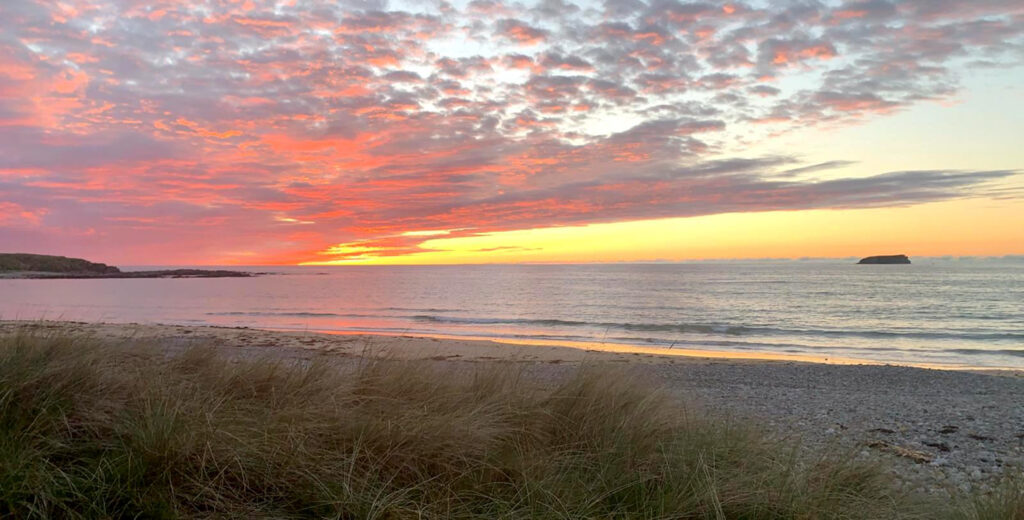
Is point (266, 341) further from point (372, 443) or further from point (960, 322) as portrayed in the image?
point (960, 322)

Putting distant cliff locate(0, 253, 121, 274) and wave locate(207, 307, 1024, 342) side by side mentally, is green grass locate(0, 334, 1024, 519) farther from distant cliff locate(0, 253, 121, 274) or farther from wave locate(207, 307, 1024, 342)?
distant cliff locate(0, 253, 121, 274)

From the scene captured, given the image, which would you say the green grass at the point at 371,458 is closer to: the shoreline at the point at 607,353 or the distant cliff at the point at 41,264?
the shoreline at the point at 607,353

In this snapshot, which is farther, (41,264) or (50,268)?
(41,264)

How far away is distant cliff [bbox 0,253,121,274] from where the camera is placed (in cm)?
9881

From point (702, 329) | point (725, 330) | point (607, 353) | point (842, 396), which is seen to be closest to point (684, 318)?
point (702, 329)

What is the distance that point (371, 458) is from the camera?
3707mm

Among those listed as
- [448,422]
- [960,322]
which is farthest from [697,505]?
[960,322]

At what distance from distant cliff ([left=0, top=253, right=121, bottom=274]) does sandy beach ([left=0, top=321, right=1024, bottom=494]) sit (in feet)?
346

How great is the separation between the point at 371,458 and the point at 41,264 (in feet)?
419

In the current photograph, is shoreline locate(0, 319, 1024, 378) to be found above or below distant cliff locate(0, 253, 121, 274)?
below

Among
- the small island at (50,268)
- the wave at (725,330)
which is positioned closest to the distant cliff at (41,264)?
the small island at (50,268)

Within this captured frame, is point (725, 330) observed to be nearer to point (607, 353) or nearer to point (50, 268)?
point (607, 353)

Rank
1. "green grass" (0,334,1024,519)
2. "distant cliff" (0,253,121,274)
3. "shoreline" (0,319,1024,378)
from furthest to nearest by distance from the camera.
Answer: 1. "distant cliff" (0,253,121,274)
2. "shoreline" (0,319,1024,378)
3. "green grass" (0,334,1024,519)

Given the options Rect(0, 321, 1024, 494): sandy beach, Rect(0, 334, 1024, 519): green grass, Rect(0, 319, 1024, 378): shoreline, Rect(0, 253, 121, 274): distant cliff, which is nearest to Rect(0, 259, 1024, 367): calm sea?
Rect(0, 319, 1024, 378): shoreline
